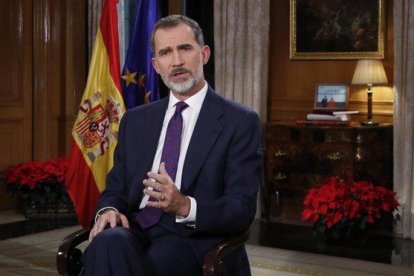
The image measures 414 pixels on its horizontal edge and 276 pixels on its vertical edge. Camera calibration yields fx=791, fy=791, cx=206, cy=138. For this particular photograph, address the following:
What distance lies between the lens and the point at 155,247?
2.75 metres

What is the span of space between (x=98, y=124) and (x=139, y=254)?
2.77 metres

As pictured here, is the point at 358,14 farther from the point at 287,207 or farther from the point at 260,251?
the point at 260,251

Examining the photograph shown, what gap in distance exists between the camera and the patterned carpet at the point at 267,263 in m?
4.92

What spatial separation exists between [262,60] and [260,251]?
1.94 meters

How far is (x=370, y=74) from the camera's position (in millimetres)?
6285

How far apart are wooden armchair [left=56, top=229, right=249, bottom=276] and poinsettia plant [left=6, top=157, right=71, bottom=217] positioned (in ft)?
13.8

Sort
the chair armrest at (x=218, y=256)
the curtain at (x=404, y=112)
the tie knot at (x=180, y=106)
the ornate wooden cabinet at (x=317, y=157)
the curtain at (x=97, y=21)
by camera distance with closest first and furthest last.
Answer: the chair armrest at (x=218, y=256) → the tie knot at (x=180, y=106) → the curtain at (x=404, y=112) → the ornate wooden cabinet at (x=317, y=157) → the curtain at (x=97, y=21)

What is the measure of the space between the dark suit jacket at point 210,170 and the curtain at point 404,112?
3.35 m

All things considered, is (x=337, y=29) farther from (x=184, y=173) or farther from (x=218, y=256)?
(x=218, y=256)

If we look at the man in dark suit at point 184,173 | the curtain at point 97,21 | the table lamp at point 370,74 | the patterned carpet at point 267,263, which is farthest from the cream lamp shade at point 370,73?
the man in dark suit at point 184,173

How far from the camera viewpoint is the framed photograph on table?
664cm

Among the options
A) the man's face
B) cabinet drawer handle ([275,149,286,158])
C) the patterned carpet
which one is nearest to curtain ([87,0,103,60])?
Answer: cabinet drawer handle ([275,149,286,158])

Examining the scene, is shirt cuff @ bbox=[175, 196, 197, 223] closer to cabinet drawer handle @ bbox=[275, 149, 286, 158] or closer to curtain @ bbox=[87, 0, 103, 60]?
cabinet drawer handle @ bbox=[275, 149, 286, 158]

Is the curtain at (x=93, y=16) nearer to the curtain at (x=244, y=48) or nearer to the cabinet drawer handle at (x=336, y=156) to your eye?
the curtain at (x=244, y=48)
